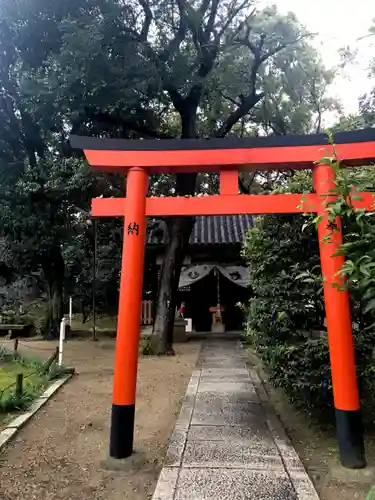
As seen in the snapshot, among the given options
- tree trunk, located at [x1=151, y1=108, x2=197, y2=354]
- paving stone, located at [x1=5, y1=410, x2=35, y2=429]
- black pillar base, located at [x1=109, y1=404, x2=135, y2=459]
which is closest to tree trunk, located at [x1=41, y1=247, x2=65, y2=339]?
tree trunk, located at [x1=151, y1=108, x2=197, y2=354]

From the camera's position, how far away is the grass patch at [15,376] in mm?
6341

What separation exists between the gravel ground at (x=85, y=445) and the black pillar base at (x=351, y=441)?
1.88 metres

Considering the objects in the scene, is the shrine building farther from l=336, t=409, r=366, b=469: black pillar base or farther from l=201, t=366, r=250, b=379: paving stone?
l=336, t=409, r=366, b=469: black pillar base

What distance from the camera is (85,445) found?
502cm

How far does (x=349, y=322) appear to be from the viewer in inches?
171

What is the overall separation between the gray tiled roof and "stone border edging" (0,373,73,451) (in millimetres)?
8339

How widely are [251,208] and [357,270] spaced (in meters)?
2.55

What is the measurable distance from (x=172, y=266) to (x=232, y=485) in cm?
936

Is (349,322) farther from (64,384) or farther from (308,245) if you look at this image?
(64,384)

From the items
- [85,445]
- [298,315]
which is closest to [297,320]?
[298,315]

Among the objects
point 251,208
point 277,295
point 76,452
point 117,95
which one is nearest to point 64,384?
point 76,452

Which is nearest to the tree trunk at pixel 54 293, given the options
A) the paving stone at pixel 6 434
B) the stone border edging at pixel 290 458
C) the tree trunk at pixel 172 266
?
→ the tree trunk at pixel 172 266

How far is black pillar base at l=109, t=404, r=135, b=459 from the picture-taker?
14.5ft

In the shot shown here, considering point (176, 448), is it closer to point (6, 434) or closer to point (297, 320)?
point (297, 320)
